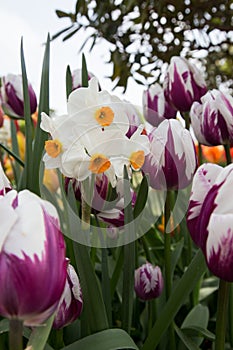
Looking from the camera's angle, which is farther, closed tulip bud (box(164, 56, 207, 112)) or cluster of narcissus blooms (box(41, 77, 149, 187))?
closed tulip bud (box(164, 56, 207, 112))

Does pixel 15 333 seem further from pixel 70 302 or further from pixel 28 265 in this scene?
pixel 70 302

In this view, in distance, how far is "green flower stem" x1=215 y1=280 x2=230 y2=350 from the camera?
0.37 m

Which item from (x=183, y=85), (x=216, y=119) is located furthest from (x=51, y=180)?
(x=216, y=119)

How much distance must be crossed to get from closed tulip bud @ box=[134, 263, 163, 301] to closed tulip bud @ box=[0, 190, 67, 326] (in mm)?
326

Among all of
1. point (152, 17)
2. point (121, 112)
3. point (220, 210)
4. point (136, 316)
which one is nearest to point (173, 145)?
point (121, 112)

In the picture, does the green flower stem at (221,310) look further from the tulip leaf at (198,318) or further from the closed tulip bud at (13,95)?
the closed tulip bud at (13,95)

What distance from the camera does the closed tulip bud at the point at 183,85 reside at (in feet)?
2.42

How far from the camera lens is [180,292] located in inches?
17.2

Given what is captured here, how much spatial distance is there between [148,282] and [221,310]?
0.20 m

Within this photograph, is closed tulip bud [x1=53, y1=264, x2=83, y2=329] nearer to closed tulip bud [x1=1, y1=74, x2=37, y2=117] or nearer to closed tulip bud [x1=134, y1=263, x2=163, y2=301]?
closed tulip bud [x1=134, y1=263, x2=163, y2=301]

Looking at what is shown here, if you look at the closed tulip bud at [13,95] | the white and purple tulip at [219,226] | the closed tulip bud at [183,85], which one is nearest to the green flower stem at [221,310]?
the white and purple tulip at [219,226]

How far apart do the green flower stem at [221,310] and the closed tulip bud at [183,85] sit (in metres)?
0.40

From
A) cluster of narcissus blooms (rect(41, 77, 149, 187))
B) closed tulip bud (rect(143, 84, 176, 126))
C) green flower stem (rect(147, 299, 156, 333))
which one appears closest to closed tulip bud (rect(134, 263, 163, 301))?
green flower stem (rect(147, 299, 156, 333))

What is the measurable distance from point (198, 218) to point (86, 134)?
12cm
